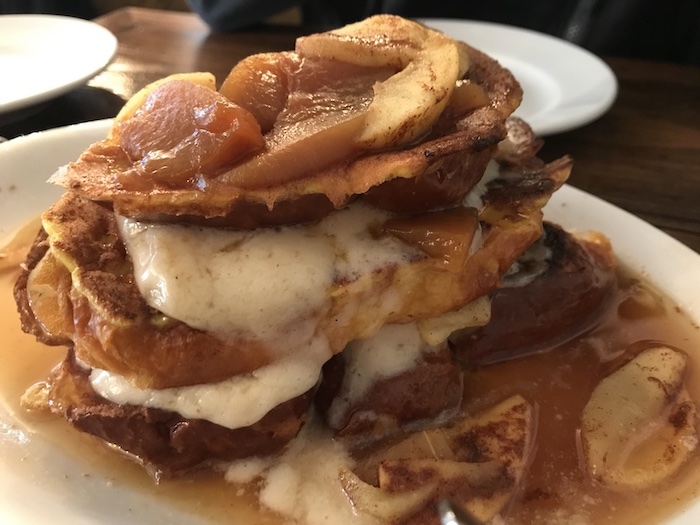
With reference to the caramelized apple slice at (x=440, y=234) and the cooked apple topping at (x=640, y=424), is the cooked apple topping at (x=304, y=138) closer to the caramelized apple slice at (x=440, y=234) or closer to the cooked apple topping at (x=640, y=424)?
the caramelized apple slice at (x=440, y=234)

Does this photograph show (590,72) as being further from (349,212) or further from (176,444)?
(176,444)

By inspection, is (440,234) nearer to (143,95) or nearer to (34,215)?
(143,95)

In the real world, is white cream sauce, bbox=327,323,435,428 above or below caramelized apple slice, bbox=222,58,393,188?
below

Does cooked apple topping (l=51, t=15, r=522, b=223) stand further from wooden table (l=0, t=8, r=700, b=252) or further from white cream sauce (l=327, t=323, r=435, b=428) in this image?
wooden table (l=0, t=8, r=700, b=252)

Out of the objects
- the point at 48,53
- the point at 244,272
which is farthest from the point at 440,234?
the point at 48,53

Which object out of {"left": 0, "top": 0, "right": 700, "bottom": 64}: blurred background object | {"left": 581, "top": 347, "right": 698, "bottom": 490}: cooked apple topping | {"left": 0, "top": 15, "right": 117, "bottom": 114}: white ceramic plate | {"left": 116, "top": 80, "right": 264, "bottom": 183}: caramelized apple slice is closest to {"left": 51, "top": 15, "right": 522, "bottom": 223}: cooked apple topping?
{"left": 116, "top": 80, "right": 264, "bottom": 183}: caramelized apple slice

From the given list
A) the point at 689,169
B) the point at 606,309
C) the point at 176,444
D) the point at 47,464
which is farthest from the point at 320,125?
the point at 689,169
